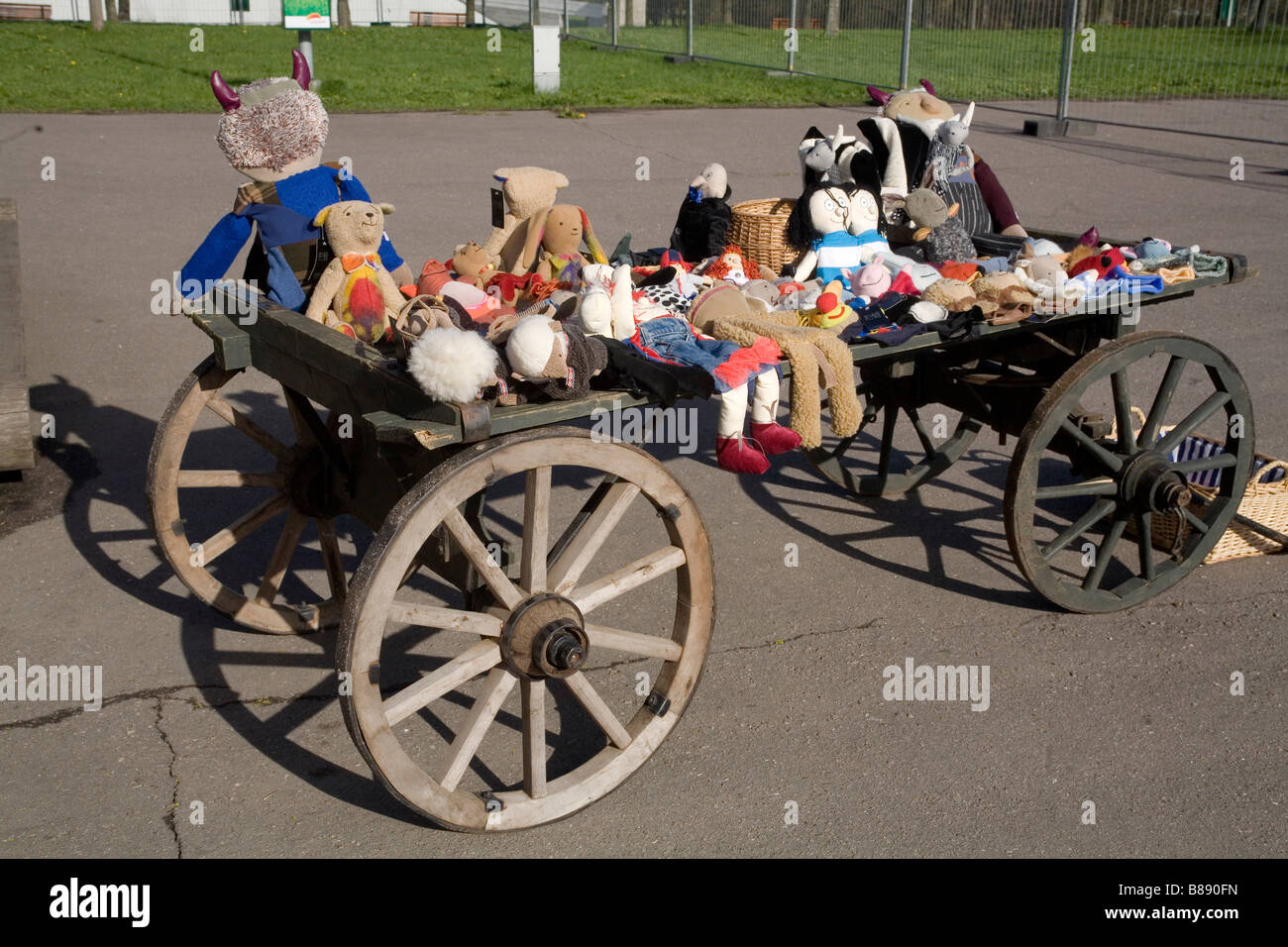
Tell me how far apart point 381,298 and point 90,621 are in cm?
158

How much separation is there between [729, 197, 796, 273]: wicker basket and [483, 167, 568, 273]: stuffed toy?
72cm

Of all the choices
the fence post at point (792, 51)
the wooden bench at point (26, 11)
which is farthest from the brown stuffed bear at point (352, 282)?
the wooden bench at point (26, 11)

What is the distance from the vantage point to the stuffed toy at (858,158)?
439 centimetres

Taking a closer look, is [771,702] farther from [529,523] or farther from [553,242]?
[553,242]

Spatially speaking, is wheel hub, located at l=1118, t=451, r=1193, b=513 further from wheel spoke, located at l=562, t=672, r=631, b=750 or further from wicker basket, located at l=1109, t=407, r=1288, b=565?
A: wheel spoke, located at l=562, t=672, r=631, b=750

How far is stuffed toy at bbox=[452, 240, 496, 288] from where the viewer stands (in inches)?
158

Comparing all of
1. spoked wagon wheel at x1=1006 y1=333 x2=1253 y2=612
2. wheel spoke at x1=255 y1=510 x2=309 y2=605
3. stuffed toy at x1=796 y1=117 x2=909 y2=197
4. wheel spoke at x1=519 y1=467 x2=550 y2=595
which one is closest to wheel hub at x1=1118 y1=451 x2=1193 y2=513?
spoked wagon wheel at x1=1006 y1=333 x2=1253 y2=612

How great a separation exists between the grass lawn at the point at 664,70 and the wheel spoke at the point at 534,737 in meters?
13.8

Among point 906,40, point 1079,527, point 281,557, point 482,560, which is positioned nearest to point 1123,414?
point 1079,527

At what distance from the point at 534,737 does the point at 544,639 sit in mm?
Result: 291

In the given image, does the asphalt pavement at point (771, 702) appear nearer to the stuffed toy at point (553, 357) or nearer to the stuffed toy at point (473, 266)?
the stuffed toy at point (553, 357)

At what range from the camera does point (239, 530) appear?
3.92 meters

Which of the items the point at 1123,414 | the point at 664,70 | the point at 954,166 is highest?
the point at 664,70

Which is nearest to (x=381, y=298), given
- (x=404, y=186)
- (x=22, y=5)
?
(x=404, y=186)
